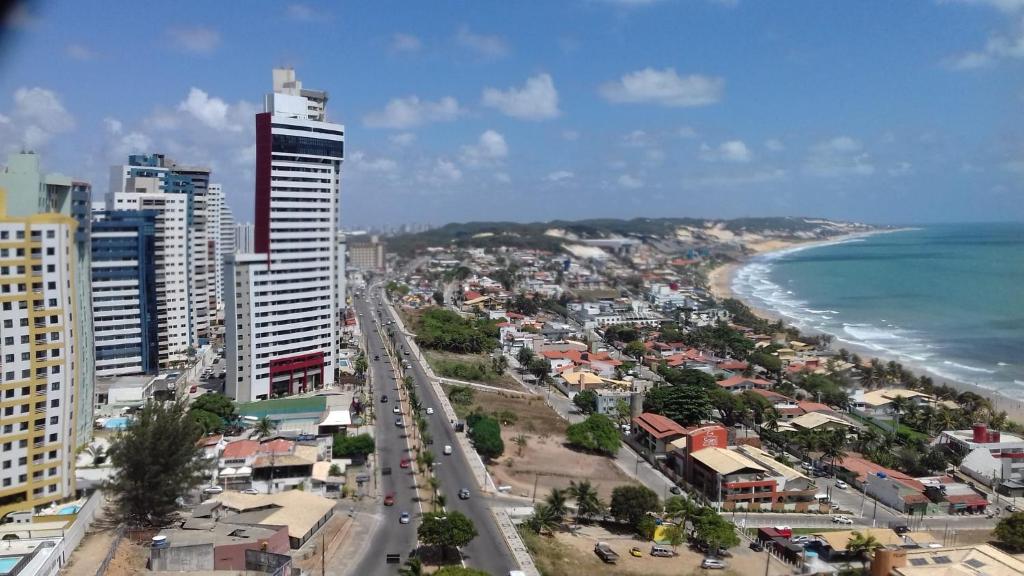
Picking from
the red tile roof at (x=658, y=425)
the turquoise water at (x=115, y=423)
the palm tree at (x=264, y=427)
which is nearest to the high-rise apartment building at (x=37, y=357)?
the palm tree at (x=264, y=427)

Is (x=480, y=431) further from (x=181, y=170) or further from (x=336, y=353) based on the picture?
(x=181, y=170)

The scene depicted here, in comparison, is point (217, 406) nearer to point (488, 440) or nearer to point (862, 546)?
point (488, 440)

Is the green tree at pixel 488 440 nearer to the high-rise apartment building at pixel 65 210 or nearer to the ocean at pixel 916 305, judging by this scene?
the high-rise apartment building at pixel 65 210

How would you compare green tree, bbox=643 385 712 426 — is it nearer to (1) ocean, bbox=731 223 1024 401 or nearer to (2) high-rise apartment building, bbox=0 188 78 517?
(1) ocean, bbox=731 223 1024 401

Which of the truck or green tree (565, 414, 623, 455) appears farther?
green tree (565, 414, 623, 455)

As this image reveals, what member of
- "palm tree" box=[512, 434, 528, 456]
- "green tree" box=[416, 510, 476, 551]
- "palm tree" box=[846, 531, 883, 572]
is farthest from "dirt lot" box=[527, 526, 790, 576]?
"palm tree" box=[512, 434, 528, 456]

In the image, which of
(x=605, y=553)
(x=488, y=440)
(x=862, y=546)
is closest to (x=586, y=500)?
(x=605, y=553)
